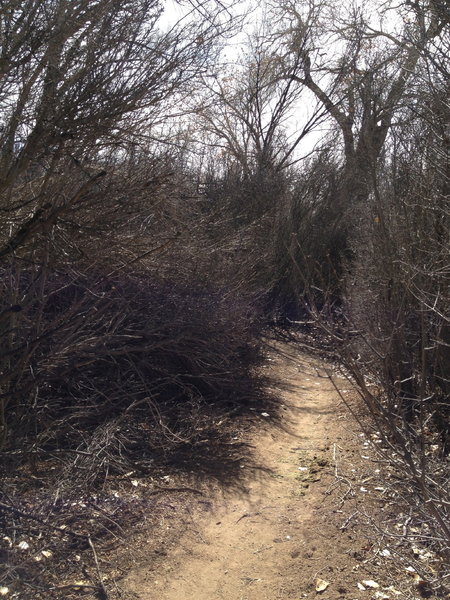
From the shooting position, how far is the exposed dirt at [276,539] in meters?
3.89

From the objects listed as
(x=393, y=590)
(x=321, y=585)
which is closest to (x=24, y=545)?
(x=321, y=585)

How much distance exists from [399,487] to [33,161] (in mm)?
4195

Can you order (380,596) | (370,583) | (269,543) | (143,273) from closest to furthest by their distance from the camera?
(380,596) < (370,583) < (269,543) < (143,273)

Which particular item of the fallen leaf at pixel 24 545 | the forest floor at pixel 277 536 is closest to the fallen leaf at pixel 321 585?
the forest floor at pixel 277 536

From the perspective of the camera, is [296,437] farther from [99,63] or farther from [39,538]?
[99,63]

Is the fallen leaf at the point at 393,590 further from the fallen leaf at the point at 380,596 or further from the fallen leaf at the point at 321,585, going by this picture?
the fallen leaf at the point at 321,585

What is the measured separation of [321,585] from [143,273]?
4.16 metres

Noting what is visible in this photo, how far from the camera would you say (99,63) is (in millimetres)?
5695

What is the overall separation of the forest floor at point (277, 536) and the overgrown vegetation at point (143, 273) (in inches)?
16.3

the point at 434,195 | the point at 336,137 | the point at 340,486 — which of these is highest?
the point at 336,137

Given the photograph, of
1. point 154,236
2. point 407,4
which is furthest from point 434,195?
point 154,236

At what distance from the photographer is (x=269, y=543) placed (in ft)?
14.7

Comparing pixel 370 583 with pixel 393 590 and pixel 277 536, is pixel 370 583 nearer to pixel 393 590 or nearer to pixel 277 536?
pixel 393 590

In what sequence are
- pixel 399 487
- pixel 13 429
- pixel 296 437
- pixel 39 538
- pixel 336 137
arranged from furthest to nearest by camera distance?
1. pixel 336 137
2. pixel 296 437
3. pixel 399 487
4. pixel 13 429
5. pixel 39 538
